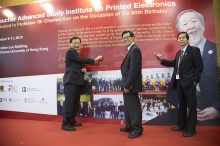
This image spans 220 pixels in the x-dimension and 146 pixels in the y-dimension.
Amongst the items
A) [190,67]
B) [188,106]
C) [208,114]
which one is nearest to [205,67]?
[190,67]

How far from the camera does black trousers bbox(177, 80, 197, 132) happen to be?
234 cm

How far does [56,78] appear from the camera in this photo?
3.26 metres

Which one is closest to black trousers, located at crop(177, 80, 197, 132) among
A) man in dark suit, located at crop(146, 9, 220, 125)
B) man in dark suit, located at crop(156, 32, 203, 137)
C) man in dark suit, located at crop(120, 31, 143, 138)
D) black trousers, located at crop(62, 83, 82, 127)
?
man in dark suit, located at crop(156, 32, 203, 137)

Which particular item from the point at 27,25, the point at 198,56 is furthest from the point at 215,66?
the point at 27,25

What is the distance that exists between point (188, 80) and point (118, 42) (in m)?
1.41

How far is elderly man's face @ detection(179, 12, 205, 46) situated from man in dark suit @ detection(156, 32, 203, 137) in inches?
21.4

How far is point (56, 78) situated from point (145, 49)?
1.87m

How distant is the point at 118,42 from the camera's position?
10.0ft

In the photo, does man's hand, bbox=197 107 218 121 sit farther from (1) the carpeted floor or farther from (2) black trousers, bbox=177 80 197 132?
(2) black trousers, bbox=177 80 197 132

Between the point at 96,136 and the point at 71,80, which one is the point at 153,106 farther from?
the point at 71,80

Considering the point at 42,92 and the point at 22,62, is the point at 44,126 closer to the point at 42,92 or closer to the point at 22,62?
the point at 42,92

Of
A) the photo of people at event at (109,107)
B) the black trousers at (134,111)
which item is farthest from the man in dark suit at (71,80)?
the black trousers at (134,111)

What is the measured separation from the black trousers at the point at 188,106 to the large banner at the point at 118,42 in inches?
12.9

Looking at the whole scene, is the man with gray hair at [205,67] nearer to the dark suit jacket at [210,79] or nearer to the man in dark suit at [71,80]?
the dark suit jacket at [210,79]
